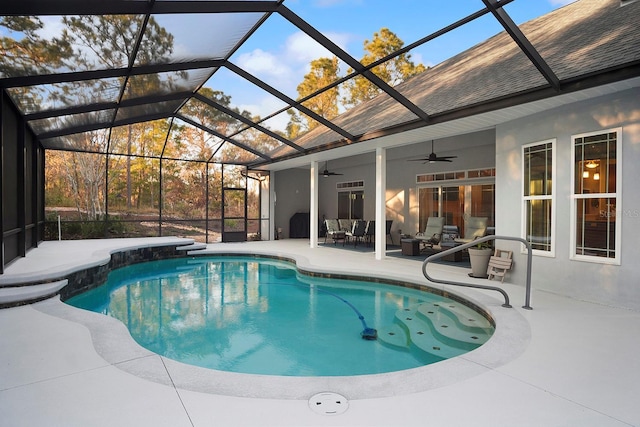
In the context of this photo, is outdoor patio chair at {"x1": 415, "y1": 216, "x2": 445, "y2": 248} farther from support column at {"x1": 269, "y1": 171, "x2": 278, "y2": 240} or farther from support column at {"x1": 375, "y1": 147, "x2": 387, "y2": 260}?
support column at {"x1": 269, "y1": 171, "x2": 278, "y2": 240}

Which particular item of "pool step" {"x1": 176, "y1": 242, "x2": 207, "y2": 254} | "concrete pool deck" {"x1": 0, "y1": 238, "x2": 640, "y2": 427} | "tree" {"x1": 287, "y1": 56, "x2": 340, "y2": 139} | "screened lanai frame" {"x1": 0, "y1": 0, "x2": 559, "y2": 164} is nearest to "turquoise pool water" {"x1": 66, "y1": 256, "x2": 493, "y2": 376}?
"concrete pool deck" {"x1": 0, "y1": 238, "x2": 640, "y2": 427}

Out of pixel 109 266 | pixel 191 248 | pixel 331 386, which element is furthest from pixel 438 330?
pixel 191 248

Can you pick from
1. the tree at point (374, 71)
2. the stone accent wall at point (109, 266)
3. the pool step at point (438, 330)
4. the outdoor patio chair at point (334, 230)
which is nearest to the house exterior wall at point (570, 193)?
the pool step at point (438, 330)

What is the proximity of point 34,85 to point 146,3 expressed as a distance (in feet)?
10.7

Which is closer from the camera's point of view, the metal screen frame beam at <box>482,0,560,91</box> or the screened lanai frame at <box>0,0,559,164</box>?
the metal screen frame beam at <box>482,0,560,91</box>

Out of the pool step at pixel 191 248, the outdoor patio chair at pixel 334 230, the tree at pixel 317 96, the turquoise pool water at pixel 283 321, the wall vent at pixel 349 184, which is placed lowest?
the turquoise pool water at pixel 283 321

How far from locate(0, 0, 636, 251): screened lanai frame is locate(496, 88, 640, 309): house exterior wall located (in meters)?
0.71

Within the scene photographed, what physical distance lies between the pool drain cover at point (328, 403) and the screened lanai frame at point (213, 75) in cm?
436

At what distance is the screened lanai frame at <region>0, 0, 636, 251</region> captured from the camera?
4.66 m

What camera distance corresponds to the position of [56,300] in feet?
17.7

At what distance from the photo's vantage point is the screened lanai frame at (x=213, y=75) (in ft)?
15.3

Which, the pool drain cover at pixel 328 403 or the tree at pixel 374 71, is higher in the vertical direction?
the tree at pixel 374 71

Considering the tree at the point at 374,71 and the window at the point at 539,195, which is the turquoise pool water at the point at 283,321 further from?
the tree at the point at 374,71

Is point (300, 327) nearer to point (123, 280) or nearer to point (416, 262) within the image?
point (416, 262)
